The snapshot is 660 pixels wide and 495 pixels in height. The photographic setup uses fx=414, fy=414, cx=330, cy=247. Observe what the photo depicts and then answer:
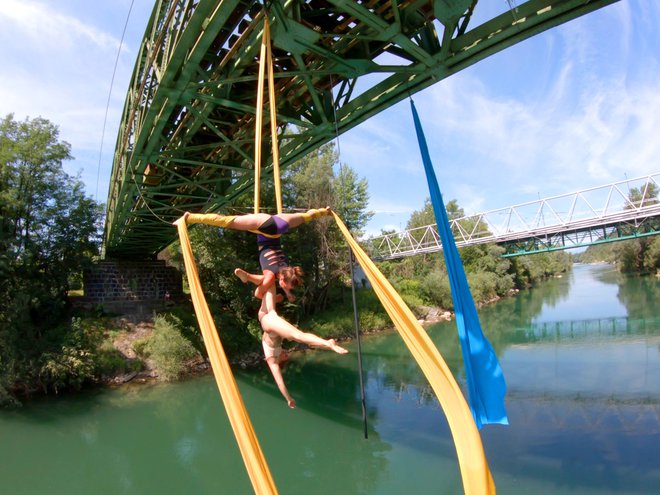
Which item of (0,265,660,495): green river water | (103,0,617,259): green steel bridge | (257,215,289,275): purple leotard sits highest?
(103,0,617,259): green steel bridge

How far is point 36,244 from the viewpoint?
13.9 meters

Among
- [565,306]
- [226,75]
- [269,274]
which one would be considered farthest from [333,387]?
[565,306]

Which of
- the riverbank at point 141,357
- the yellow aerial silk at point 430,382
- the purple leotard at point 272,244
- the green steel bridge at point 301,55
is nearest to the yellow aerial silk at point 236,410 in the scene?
the yellow aerial silk at point 430,382

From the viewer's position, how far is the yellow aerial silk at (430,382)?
172 centimetres

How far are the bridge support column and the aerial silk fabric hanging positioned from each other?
15.7 metres

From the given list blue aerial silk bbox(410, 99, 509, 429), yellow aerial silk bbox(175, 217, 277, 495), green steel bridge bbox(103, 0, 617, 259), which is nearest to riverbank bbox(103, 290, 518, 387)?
green steel bridge bbox(103, 0, 617, 259)

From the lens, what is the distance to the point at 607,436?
292 inches

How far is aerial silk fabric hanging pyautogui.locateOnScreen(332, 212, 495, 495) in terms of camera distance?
66.5 inches

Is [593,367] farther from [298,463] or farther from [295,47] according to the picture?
[295,47]

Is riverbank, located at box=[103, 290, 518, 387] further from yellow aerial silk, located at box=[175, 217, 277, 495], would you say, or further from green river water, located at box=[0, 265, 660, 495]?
yellow aerial silk, located at box=[175, 217, 277, 495]

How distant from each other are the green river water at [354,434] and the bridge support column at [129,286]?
4631 mm

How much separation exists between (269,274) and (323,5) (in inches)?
148

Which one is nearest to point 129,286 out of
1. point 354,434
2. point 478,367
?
point 354,434

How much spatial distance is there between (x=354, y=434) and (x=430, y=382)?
24.3ft
